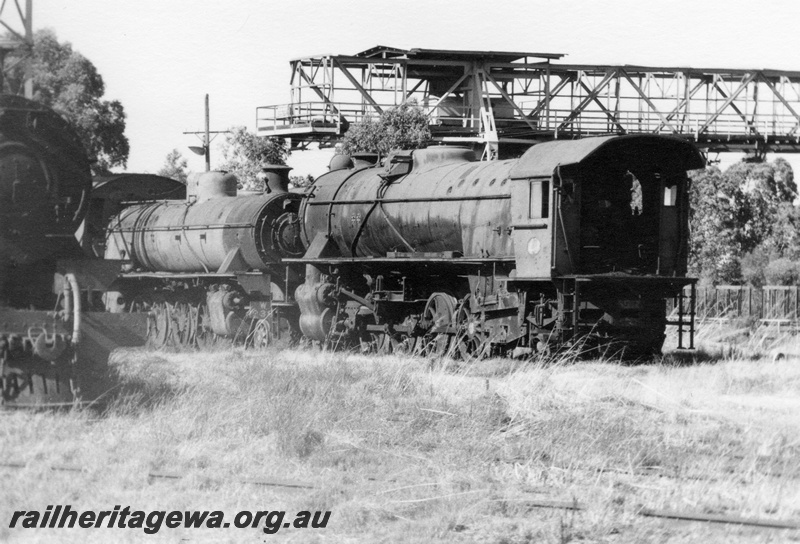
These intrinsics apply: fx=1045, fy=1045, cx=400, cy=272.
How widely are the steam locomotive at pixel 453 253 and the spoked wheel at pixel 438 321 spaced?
1.4 inches

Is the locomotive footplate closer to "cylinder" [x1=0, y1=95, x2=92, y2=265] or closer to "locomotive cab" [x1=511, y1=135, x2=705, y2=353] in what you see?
"locomotive cab" [x1=511, y1=135, x2=705, y2=353]

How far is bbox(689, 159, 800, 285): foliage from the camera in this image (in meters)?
38.3

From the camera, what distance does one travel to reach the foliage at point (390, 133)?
121 ft

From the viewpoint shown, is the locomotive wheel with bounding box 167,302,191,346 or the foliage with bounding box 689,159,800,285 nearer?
the locomotive wheel with bounding box 167,302,191,346

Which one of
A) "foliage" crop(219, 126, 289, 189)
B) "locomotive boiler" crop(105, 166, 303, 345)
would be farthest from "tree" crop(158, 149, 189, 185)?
"locomotive boiler" crop(105, 166, 303, 345)

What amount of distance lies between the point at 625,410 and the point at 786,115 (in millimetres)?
40101

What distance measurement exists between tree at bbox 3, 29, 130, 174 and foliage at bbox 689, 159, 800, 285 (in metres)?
23.4

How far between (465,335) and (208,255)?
7358mm

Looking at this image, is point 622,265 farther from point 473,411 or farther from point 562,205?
point 473,411

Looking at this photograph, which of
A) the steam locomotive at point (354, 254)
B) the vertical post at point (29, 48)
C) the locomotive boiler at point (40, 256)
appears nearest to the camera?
the vertical post at point (29, 48)

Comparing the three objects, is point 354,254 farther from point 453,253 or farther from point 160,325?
point 160,325

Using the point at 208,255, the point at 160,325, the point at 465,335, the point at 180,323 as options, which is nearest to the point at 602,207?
the point at 465,335

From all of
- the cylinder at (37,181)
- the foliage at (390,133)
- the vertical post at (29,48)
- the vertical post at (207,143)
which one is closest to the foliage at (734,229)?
the foliage at (390,133)

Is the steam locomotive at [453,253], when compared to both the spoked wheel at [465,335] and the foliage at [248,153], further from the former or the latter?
the foliage at [248,153]
